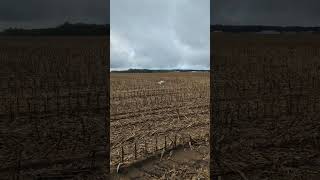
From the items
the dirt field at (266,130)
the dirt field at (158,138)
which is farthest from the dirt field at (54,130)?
the dirt field at (266,130)

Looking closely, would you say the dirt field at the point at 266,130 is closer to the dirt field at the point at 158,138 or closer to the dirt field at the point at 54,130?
the dirt field at the point at 158,138

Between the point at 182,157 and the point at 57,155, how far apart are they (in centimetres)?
212

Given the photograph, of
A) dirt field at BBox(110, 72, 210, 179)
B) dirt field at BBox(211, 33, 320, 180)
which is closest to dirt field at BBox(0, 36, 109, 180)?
dirt field at BBox(110, 72, 210, 179)

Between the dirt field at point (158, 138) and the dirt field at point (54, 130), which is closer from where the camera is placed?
the dirt field at point (54, 130)

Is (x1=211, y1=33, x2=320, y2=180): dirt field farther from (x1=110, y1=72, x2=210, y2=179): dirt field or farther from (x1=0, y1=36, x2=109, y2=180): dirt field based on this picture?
(x1=0, y1=36, x2=109, y2=180): dirt field

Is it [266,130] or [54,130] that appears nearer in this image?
[54,130]

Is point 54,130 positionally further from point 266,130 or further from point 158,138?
point 266,130

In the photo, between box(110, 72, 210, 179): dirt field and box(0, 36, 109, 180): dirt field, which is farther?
box(110, 72, 210, 179): dirt field

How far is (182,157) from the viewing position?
725 cm

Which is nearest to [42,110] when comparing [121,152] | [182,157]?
[121,152]

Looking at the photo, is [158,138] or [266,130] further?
[266,130]

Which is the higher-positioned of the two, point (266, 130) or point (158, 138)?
point (266, 130)

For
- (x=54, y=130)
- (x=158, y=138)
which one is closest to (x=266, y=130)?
(x=158, y=138)

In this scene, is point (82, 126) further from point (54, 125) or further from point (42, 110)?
point (42, 110)
